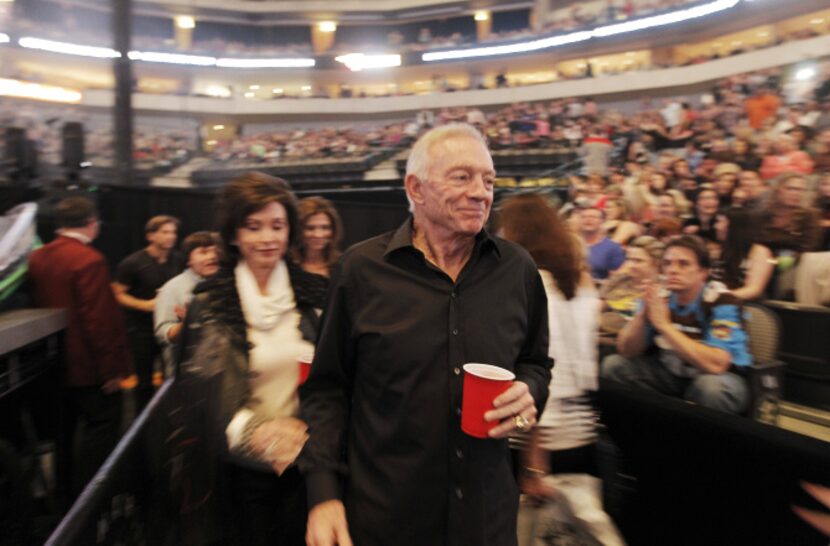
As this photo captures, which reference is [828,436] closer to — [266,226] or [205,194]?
[266,226]

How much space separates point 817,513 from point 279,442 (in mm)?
1453

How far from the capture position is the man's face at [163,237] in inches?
161

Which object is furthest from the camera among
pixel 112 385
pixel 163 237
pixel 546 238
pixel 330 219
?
pixel 163 237

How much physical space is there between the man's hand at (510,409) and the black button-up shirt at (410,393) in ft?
0.34

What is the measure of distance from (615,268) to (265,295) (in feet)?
10.7

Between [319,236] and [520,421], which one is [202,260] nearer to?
[319,236]

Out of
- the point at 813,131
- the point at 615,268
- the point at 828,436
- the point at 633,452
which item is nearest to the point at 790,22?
the point at 813,131

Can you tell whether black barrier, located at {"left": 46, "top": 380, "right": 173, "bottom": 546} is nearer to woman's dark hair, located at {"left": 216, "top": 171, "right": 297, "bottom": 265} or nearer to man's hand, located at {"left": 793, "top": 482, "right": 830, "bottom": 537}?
woman's dark hair, located at {"left": 216, "top": 171, "right": 297, "bottom": 265}

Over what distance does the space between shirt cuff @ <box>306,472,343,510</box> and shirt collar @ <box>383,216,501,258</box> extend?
0.50 m

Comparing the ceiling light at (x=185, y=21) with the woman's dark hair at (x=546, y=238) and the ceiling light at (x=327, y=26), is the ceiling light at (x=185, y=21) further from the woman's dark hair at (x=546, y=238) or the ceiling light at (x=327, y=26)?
the woman's dark hair at (x=546, y=238)

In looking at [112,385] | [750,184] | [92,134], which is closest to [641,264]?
[750,184]

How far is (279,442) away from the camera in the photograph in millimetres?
1435

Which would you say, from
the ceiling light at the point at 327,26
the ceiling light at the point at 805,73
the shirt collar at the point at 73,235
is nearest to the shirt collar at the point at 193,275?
the shirt collar at the point at 73,235

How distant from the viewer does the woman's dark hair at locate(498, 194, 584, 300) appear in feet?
6.49
